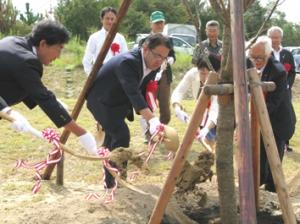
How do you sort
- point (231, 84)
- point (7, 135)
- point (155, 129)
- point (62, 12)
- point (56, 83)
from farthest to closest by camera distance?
point (62, 12)
point (56, 83)
point (7, 135)
point (155, 129)
point (231, 84)

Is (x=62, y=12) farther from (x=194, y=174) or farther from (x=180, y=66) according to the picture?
(x=194, y=174)

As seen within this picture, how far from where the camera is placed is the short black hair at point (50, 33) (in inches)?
139

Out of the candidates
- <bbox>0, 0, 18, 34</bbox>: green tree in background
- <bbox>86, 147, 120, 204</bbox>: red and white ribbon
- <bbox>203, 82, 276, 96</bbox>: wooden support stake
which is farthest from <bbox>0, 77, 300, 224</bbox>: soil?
<bbox>0, 0, 18, 34</bbox>: green tree in background

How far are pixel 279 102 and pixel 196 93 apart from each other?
1.02m

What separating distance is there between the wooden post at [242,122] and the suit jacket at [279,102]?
149 centimetres

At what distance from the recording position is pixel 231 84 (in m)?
3.07

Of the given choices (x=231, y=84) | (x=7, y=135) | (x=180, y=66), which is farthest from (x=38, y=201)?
(x=180, y=66)

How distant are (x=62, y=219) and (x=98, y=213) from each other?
26 centimetres

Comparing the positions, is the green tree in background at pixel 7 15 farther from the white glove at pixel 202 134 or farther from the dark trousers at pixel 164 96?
the white glove at pixel 202 134

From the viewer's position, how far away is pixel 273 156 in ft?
9.63

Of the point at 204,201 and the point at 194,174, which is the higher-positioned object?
the point at 194,174

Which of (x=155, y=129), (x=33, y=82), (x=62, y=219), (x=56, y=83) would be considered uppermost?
(x=33, y=82)

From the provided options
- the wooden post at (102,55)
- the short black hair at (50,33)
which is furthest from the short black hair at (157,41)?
the short black hair at (50,33)

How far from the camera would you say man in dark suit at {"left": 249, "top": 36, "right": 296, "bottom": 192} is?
13.4ft
